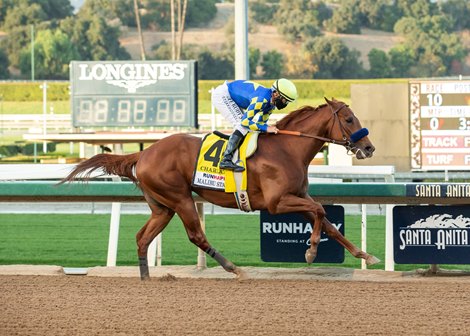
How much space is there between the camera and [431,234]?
9750 millimetres

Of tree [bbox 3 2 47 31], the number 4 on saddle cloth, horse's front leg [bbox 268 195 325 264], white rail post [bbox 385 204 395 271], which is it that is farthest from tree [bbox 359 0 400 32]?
horse's front leg [bbox 268 195 325 264]

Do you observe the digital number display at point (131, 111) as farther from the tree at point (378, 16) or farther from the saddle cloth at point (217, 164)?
the tree at point (378, 16)

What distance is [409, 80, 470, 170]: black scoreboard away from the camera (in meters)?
16.7

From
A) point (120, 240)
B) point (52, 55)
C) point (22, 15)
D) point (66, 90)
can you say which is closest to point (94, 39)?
point (52, 55)

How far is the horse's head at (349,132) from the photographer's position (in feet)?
29.9

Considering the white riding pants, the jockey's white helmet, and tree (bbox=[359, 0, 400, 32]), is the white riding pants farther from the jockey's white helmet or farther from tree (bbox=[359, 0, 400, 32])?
tree (bbox=[359, 0, 400, 32])

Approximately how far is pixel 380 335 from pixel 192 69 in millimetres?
17704

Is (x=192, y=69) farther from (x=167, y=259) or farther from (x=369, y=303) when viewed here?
(x=369, y=303)

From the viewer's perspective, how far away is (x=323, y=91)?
2611 inches

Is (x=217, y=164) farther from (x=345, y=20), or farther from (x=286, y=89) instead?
(x=345, y=20)

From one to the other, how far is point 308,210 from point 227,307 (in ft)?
4.88

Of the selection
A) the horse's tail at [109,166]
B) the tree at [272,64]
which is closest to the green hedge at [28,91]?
the tree at [272,64]

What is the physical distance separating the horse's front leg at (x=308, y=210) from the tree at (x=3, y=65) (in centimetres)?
7631

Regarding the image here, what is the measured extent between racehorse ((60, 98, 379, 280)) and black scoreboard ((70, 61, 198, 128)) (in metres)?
14.1
